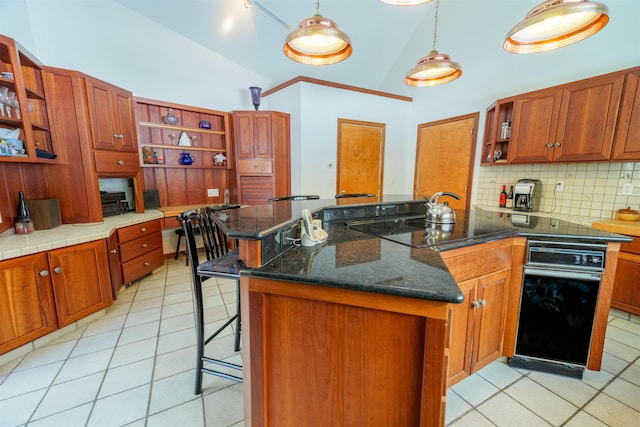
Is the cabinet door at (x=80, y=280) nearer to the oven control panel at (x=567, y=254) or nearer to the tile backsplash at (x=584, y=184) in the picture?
the oven control panel at (x=567, y=254)

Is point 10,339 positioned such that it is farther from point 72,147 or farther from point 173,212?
point 173,212

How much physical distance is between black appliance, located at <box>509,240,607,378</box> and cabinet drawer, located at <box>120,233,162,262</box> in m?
3.33

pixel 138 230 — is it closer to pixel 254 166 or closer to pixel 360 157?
pixel 254 166

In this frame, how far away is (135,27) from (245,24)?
51.2 inches

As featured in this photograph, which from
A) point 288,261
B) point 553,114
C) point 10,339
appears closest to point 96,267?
point 10,339

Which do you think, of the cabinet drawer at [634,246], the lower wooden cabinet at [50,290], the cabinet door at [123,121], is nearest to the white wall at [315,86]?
the cabinet door at [123,121]

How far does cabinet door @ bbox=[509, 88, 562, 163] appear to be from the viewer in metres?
2.64

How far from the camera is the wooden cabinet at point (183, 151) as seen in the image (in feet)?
11.0

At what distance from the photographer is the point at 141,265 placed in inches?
112

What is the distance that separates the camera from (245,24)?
3.25 metres

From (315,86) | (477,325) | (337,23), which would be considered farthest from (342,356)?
(337,23)

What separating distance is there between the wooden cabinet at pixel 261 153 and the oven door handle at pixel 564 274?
120 inches

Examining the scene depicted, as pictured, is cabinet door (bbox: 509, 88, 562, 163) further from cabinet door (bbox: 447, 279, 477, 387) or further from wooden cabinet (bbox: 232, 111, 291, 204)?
wooden cabinet (bbox: 232, 111, 291, 204)

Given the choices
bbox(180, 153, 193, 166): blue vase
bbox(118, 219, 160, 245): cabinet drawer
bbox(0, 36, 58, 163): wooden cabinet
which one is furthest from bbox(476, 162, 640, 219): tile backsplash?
bbox(0, 36, 58, 163): wooden cabinet
